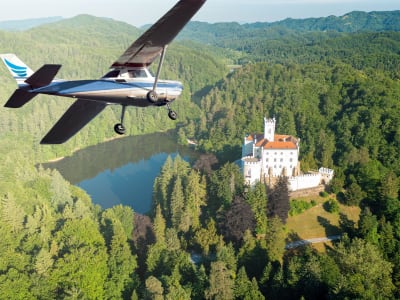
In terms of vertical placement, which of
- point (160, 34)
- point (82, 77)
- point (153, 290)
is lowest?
point (153, 290)

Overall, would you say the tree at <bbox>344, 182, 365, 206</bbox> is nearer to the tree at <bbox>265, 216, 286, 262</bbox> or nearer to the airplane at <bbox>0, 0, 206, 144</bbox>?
the tree at <bbox>265, 216, 286, 262</bbox>

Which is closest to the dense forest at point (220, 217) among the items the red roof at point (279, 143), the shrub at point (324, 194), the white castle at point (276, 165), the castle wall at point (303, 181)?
the shrub at point (324, 194)

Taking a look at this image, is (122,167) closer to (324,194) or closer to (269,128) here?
(269,128)

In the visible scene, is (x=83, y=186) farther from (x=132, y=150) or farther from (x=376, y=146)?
(x=376, y=146)

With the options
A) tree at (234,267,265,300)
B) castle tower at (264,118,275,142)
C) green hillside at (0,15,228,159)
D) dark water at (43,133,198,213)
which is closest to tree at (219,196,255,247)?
tree at (234,267,265,300)

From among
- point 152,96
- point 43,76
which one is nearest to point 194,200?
point 152,96

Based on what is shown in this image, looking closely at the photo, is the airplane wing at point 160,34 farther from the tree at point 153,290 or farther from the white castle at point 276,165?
the white castle at point 276,165

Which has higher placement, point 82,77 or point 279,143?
point 82,77
